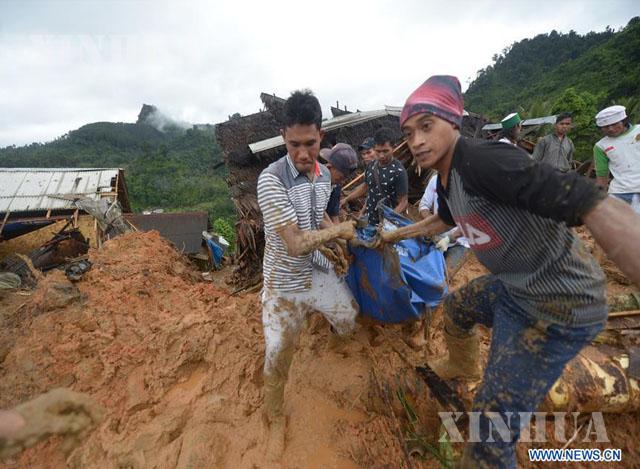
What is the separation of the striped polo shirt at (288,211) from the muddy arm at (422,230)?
1.75ft

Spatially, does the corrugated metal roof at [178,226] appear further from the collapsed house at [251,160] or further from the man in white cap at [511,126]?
the man in white cap at [511,126]

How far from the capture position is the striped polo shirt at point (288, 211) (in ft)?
5.94

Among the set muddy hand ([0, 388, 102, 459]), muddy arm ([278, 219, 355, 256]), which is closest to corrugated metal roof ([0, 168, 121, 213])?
muddy hand ([0, 388, 102, 459])

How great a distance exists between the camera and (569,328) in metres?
1.21

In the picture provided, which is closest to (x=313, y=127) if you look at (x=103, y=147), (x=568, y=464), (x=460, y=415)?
(x=460, y=415)

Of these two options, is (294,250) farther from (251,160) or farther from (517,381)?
(251,160)

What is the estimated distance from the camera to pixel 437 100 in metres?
1.35

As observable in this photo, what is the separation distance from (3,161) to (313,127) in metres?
74.4

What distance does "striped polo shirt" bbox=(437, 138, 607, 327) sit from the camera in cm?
100

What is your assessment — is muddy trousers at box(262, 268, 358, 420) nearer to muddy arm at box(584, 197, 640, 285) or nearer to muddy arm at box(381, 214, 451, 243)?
muddy arm at box(381, 214, 451, 243)

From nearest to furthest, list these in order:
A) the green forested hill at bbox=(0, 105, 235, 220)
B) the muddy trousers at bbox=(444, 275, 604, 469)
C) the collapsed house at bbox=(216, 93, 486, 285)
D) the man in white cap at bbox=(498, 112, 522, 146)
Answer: the muddy trousers at bbox=(444, 275, 604, 469)
the man in white cap at bbox=(498, 112, 522, 146)
the collapsed house at bbox=(216, 93, 486, 285)
the green forested hill at bbox=(0, 105, 235, 220)

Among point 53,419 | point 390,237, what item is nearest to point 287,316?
point 390,237

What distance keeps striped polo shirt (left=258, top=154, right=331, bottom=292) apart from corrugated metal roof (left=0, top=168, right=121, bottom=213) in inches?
577

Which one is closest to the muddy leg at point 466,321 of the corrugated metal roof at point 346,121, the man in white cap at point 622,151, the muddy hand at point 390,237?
the muddy hand at point 390,237
